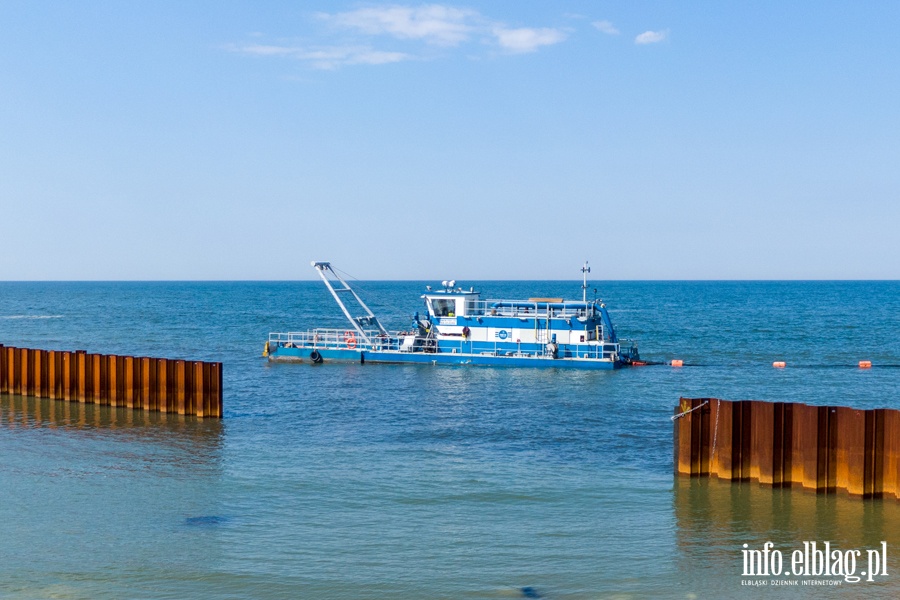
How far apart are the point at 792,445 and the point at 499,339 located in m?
34.2

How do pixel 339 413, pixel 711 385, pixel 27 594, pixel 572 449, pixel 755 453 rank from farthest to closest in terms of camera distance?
pixel 711 385 → pixel 339 413 → pixel 572 449 → pixel 755 453 → pixel 27 594

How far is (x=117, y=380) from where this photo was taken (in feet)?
121

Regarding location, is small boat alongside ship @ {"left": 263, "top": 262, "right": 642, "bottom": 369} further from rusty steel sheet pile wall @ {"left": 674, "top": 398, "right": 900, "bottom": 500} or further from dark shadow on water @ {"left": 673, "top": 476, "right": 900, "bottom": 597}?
dark shadow on water @ {"left": 673, "top": 476, "right": 900, "bottom": 597}

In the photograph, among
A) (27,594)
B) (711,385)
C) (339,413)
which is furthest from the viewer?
(711,385)

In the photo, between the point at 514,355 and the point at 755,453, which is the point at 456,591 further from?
the point at 514,355

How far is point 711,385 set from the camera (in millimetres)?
49219

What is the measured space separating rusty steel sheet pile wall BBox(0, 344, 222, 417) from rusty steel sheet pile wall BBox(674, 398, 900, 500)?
18.4 meters

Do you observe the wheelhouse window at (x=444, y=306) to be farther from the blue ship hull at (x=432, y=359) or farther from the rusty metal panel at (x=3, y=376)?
the rusty metal panel at (x=3, y=376)

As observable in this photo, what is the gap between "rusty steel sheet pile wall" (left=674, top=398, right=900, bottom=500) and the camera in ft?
70.6

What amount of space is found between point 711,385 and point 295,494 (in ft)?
101

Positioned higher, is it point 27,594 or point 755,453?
point 755,453

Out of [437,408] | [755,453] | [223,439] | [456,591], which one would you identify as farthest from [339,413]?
[456,591]

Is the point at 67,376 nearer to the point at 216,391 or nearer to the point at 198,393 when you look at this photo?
the point at 198,393

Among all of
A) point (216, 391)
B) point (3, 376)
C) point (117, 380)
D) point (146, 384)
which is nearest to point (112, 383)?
point (117, 380)
